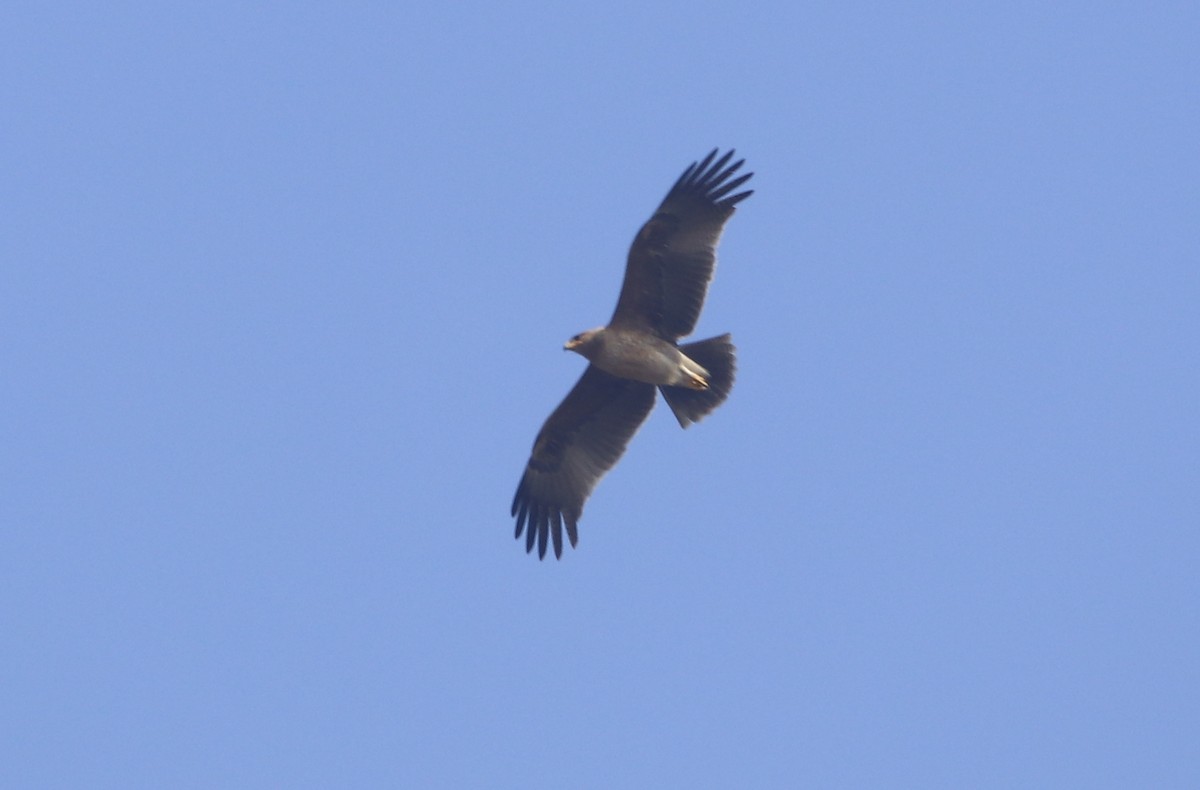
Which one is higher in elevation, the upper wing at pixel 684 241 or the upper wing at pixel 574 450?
the upper wing at pixel 684 241

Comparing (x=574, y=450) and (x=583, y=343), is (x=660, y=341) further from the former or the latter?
(x=574, y=450)

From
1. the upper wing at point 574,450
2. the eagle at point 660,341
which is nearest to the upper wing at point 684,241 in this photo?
the eagle at point 660,341

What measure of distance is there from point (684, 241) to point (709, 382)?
1459 mm

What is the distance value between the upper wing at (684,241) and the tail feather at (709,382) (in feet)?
1.50

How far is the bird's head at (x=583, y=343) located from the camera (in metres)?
18.2

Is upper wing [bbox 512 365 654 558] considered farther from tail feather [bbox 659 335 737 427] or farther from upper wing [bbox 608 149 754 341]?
upper wing [bbox 608 149 754 341]

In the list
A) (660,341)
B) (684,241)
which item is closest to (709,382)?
(660,341)

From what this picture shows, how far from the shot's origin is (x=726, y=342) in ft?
60.8

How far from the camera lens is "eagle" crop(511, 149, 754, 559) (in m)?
18.1

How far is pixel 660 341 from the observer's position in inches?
721

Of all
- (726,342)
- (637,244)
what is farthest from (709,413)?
(637,244)

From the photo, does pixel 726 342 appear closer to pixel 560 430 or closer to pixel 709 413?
pixel 709 413

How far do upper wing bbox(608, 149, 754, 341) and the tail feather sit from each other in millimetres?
457

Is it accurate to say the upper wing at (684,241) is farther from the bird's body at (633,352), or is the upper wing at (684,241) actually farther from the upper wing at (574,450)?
the upper wing at (574,450)
